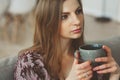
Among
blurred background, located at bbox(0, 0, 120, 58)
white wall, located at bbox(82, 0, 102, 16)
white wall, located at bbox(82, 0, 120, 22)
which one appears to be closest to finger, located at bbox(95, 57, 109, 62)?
blurred background, located at bbox(0, 0, 120, 58)

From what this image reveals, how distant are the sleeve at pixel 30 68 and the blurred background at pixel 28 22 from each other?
2.20 meters

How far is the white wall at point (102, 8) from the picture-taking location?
4.55m

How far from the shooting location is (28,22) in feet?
15.0

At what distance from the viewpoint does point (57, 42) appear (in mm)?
1231

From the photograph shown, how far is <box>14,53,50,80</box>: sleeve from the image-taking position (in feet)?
3.77

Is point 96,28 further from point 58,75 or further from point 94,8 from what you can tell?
point 58,75

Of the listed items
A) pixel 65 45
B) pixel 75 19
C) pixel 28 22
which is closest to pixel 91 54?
pixel 75 19

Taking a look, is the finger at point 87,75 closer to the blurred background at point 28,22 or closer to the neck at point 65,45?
the neck at point 65,45

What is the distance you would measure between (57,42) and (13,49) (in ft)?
7.71

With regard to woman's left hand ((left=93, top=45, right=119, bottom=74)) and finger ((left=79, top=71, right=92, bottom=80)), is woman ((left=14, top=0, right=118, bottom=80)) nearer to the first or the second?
woman's left hand ((left=93, top=45, right=119, bottom=74))

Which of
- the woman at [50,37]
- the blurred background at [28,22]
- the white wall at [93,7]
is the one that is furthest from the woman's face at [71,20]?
the white wall at [93,7]

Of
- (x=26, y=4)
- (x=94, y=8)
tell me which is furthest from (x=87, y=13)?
(x=26, y=4)

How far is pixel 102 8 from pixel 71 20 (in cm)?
375

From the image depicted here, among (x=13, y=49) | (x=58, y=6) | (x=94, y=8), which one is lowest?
(x=13, y=49)
